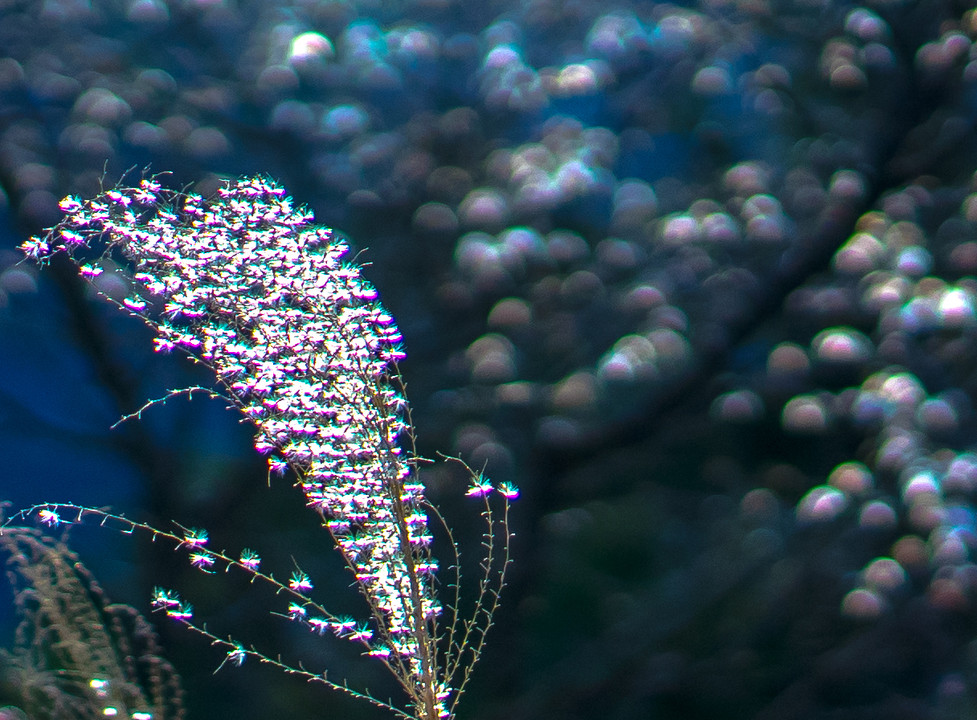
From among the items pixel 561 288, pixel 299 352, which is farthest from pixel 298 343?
pixel 561 288

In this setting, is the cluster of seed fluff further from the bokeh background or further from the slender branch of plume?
the bokeh background

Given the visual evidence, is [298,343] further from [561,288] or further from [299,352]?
[561,288]

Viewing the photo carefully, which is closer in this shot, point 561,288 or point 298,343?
point 298,343

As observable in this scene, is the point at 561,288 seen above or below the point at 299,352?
above

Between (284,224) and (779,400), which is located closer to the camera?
(284,224)

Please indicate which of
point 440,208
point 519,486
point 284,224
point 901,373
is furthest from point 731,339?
point 284,224

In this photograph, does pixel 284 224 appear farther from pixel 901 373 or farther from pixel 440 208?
pixel 901 373
